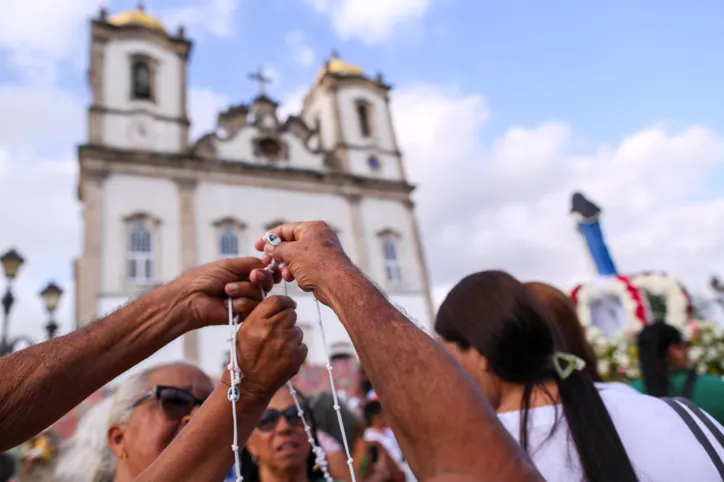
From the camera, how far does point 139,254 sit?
1580 centimetres

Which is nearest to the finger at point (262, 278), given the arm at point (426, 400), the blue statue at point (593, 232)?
the arm at point (426, 400)

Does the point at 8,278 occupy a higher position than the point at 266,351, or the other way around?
the point at 8,278

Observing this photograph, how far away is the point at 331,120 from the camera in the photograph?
73.6 ft

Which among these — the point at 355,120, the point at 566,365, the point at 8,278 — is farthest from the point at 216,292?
the point at 355,120

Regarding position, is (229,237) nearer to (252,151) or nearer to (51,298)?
(252,151)

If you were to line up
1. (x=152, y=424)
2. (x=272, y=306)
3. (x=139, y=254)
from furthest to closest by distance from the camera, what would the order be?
Result: (x=139, y=254) → (x=152, y=424) → (x=272, y=306)

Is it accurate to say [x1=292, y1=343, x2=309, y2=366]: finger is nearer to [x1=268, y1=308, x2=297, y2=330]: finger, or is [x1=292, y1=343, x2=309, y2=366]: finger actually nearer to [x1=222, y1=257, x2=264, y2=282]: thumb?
[x1=268, y1=308, x2=297, y2=330]: finger

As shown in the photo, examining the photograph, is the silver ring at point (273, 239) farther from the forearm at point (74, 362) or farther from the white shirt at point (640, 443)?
the white shirt at point (640, 443)

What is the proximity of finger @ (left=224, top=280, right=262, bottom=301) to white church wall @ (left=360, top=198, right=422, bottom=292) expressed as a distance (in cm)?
1741

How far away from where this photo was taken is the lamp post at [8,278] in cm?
892

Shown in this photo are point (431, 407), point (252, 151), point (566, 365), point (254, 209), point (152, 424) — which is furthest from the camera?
point (252, 151)

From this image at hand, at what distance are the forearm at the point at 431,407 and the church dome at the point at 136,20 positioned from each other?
2118cm

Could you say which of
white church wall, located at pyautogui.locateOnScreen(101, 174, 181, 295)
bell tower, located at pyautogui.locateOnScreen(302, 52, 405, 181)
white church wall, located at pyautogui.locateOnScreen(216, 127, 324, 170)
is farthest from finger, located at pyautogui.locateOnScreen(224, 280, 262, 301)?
bell tower, located at pyautogui.locateOnScreen(302, 52, 405, 181)

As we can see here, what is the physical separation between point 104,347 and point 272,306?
0.48m
